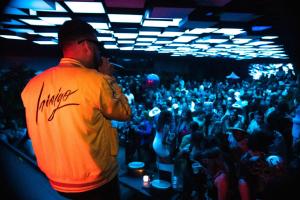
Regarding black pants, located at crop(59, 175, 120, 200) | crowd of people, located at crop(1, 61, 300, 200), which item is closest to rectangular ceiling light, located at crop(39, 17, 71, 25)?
crowd of people, located at crop(1, 61, 300, 200)

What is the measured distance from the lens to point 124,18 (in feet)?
19.1

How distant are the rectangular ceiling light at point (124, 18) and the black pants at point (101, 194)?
4833mm

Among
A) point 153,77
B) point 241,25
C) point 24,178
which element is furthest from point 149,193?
point 153,77

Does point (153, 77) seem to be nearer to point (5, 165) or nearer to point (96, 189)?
point (5, 165)

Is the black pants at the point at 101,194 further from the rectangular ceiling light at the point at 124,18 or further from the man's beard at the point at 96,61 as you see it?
the rectangular ceiling light at the point at 124,18

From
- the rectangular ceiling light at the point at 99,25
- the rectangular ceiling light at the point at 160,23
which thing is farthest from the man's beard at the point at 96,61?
the rectangular ceiling light at the point at 99,25

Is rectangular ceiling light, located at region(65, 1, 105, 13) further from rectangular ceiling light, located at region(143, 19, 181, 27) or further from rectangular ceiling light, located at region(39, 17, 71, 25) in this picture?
rectangular ceiling light, located at region(143, 19, 181, 27)

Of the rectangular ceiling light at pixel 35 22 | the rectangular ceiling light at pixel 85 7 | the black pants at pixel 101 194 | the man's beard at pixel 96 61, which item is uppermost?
the rectangular ceiling light at pixel 35 22

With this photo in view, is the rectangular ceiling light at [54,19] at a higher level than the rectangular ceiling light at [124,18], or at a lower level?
higher

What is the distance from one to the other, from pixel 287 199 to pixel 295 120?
4564 millimetres

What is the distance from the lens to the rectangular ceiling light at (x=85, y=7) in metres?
4.50

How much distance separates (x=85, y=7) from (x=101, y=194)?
438 centimetres

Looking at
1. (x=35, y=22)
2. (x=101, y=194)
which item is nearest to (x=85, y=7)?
(x=35, y=22)

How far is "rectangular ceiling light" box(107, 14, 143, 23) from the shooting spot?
5574mm
